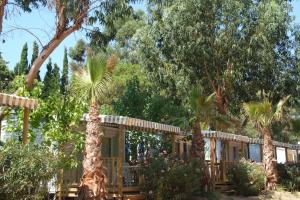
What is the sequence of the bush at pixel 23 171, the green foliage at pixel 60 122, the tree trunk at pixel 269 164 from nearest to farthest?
the bush at pixel 23 171
the green foliage at pixel 60 122
the tree trunk at pixel 269 164

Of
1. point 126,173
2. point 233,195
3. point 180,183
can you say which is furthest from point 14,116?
point 233,195

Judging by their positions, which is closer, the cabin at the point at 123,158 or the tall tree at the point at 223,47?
the cabin at the point at 123,158

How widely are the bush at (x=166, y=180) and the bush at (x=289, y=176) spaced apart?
819 centimetres

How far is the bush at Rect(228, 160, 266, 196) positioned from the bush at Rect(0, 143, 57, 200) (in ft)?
35.7

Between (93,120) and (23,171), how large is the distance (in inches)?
126

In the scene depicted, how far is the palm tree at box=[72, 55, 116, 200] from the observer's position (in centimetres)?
1124

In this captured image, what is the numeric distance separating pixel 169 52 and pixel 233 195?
334 inches

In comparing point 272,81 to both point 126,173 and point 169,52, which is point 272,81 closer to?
point 169,52

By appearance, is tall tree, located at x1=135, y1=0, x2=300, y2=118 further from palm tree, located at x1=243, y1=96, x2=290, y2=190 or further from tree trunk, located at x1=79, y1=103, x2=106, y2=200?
tree trunk, located at x1=79, y1=103, x2=106, y2=200

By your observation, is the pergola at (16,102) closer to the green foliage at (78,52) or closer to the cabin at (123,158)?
the cabin at (123,158)

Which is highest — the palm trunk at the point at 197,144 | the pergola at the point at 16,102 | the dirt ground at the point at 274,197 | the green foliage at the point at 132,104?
the green foliage at the point at 132,104

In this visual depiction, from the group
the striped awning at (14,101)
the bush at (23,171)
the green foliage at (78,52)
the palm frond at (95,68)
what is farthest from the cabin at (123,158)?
the green foliage at (78,52)

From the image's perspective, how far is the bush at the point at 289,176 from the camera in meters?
20.6

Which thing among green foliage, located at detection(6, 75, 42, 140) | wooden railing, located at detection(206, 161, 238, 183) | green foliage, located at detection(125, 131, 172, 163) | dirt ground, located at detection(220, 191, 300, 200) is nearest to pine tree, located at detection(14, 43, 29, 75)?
green foliage, located at detection(125, 131, 172, 163)
